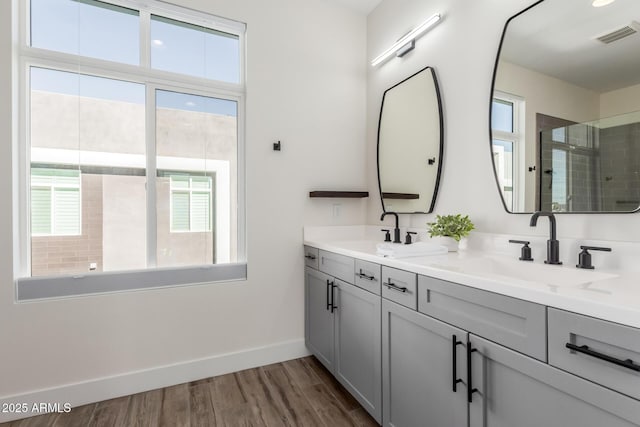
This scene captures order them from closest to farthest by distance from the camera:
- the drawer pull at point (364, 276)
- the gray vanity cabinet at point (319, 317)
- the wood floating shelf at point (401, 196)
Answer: the drawer pull at point (364, 276) < the gray vanity cabinet at point (319, 317) < the wood floating shelf at point (401, 196)

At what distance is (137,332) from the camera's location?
2.04 metres

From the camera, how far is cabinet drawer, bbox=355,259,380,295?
161cm

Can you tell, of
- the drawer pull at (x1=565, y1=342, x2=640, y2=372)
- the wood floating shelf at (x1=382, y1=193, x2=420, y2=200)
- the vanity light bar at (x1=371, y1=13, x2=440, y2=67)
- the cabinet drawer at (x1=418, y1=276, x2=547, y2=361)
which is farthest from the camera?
the wood floating shelf at (x1=382, y1=193, x2=420, y2=200)

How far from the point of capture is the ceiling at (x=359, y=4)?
2.59 metres

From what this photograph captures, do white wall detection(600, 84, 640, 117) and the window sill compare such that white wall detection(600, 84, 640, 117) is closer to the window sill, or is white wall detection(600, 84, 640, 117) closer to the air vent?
the air vent

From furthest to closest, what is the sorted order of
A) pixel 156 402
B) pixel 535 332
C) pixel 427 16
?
pixel 427 16, pixel 156 402, pixel 535 332

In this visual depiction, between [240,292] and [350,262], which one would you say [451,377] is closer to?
[350,262]

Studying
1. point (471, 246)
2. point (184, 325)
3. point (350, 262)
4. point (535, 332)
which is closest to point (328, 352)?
point (350, 262)

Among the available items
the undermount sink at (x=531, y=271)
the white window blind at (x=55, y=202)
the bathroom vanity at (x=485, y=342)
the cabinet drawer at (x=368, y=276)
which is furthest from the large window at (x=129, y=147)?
the undermount sink at (x=531, y=271)

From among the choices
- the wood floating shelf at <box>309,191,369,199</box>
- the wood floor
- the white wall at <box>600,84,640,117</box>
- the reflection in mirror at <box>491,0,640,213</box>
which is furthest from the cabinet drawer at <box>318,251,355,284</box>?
the white wall at <box>600,84,640,117</box>

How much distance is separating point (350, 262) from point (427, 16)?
1720 mm

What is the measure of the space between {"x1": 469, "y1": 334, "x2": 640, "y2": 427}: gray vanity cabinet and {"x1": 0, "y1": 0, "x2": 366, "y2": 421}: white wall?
1.62 meters

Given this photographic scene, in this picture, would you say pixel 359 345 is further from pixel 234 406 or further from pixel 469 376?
pixel 234 406

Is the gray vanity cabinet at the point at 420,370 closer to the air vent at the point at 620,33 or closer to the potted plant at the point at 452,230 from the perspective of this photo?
the potted plant at the point at 452,230
